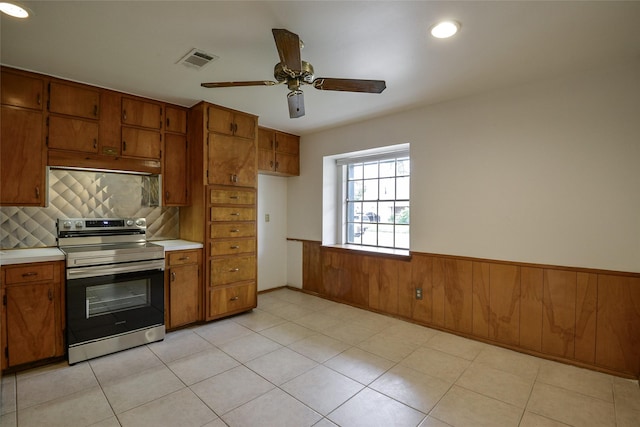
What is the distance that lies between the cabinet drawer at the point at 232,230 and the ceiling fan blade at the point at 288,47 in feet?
7.10

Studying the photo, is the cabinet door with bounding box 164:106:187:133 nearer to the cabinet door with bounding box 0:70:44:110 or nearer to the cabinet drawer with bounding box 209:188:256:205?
the cabinet drawer with bounding box 209:188:256:205

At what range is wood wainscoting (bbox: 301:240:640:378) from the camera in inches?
94.0

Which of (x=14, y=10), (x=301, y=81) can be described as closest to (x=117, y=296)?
(x=14, y=10)

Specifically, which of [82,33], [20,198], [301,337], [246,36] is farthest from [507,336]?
[20,198]

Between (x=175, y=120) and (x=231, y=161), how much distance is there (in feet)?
2.53

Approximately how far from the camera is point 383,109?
349 centimetres

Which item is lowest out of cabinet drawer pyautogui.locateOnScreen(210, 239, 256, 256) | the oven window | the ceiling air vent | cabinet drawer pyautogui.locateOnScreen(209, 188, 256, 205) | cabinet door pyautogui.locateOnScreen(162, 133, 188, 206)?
the oven window

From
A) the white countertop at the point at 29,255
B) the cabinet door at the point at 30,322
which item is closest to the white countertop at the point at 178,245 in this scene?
the white countertop at the point at 29,255

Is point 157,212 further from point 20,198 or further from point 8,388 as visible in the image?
point 8,388

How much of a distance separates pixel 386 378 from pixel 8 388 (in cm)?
280

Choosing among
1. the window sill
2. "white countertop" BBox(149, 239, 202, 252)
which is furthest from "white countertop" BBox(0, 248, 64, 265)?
the window sill

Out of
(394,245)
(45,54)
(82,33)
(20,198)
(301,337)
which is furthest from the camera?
(394,245)

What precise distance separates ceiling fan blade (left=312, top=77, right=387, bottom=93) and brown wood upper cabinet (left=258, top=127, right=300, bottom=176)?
7.63 ft

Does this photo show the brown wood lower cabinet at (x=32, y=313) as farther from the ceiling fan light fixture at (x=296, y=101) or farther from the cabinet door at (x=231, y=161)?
the ceiling fan light fixture at (x=296, y=101)
